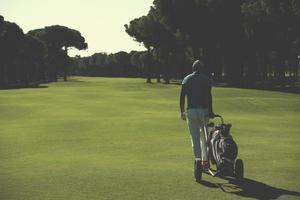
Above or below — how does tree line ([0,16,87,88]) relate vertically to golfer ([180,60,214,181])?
above

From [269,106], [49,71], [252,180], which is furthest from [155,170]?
[49,71]

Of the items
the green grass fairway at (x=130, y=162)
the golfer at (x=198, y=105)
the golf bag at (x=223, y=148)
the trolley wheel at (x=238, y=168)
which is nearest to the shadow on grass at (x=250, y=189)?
the green grass fairway at (x=130, y=162)

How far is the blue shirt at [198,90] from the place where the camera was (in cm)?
1145

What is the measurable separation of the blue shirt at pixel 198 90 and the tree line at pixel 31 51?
289 feet

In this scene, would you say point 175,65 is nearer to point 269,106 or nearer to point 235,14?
point 235,14

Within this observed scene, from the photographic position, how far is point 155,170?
40.8 feet

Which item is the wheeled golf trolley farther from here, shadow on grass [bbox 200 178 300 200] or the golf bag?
shadow on grass [bbox 200 178 300 200]

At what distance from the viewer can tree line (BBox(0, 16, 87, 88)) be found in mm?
102000

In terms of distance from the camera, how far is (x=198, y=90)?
11.4 m

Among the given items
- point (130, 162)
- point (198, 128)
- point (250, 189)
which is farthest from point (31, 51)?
point (250, 189)

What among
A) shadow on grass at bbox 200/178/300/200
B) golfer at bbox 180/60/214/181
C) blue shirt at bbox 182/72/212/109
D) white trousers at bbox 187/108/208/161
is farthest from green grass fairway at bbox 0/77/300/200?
blue shirt at bbox 182/72/212/109

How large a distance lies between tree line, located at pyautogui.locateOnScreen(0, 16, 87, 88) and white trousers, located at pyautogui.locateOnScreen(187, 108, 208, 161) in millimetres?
87904

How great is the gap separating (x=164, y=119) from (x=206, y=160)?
16390 mm

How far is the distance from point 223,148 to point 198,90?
1264 mm
